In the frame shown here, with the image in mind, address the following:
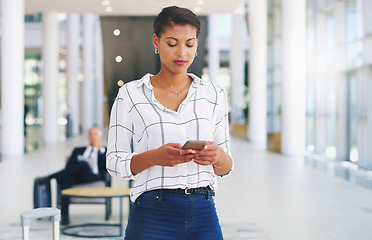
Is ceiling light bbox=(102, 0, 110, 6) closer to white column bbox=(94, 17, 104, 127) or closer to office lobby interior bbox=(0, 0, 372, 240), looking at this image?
office lobby interior bbox=(0, 0, 372, 240)

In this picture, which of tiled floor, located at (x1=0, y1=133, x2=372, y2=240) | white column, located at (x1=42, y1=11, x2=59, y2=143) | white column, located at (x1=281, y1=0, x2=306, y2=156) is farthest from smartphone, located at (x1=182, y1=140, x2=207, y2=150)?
white column, located at (x1=42, y1=11, x2=59, y2=143)

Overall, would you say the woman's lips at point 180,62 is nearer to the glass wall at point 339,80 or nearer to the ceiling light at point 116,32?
the ceiling light at point 116,32

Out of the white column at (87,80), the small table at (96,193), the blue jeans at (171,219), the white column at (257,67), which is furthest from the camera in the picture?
the white column at (87,80)

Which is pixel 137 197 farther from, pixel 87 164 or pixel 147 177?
pixel 87 164

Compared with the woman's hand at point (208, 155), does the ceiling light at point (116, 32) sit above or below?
above

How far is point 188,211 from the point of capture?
173 cm

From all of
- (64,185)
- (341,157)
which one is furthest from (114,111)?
(341,157)

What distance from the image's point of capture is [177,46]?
175cm

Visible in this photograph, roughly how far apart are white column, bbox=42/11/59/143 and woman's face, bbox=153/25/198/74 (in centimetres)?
1951

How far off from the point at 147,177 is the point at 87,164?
5123 mm

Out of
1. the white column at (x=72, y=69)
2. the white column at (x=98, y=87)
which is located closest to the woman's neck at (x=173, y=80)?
the white column at (x=72, y=69)

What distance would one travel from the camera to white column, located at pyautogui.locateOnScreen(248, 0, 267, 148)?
65.5ft

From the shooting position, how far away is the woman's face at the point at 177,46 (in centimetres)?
175

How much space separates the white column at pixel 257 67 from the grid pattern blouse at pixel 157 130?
18112mm
